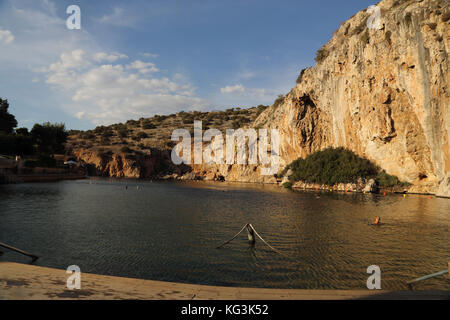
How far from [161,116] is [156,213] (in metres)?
110

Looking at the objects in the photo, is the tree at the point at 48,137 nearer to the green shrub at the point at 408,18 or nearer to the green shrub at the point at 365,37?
the green shrub at the point at 365,37

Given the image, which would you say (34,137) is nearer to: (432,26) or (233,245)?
(233,245)

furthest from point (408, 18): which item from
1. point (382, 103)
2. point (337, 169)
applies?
point (337, 169)

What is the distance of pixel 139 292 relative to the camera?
5.74 meters

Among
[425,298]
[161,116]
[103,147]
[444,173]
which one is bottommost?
[425,298]

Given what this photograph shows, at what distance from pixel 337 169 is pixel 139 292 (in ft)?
150

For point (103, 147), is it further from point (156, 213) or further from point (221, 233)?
point (221, 233)

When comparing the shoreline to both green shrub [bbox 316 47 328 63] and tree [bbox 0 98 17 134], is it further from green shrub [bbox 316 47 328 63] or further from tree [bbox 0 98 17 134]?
green shrub [bbox 316 47 328 63]

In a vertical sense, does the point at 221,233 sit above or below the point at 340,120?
below

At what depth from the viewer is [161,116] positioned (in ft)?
409

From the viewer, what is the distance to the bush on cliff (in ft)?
140

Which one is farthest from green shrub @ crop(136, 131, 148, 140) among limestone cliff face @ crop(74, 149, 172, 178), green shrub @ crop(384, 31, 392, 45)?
green shrub @ crop(384, 31, 392, 45)
